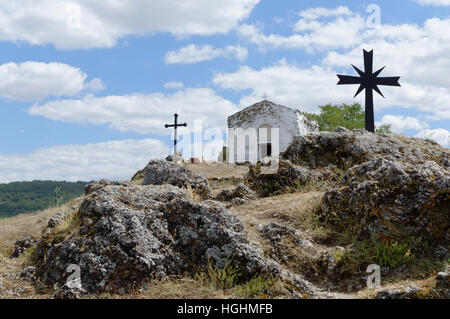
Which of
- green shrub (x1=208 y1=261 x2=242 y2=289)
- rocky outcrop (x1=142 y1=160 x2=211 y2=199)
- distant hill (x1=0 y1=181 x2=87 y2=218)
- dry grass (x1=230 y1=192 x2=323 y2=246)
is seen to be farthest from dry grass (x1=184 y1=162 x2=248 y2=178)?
distant hill (x1=0 y1=181 x2=87 y2=218)

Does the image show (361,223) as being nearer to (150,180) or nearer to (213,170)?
(150,180)

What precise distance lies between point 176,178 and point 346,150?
5804 mm

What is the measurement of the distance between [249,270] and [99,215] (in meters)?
2.82

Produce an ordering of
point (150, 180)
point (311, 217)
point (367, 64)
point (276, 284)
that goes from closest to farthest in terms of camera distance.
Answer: point (276, 284) < point (311, 217) < point (150, 180) < point (367, 64)

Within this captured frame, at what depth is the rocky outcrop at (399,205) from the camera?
8273 mm

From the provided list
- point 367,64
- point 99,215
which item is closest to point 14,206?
point 367,64

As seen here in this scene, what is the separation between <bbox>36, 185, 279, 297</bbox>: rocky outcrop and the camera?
6.71 meters

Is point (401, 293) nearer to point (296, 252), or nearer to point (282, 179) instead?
point (296, 252)

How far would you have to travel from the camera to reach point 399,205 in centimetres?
851

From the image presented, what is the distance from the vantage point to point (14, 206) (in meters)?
59.7

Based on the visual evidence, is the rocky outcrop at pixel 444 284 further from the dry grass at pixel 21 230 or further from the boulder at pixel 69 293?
the dry grass at pixel 21 230

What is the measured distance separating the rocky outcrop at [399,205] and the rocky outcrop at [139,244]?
9.19 feet

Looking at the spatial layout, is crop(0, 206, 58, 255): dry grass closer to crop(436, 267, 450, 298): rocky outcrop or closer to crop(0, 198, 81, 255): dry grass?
crop(0, 198, 81, 255): dry grass

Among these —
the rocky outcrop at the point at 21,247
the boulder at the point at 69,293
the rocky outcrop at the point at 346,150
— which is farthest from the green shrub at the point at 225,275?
the rocky outcrop at the point at 346,150
